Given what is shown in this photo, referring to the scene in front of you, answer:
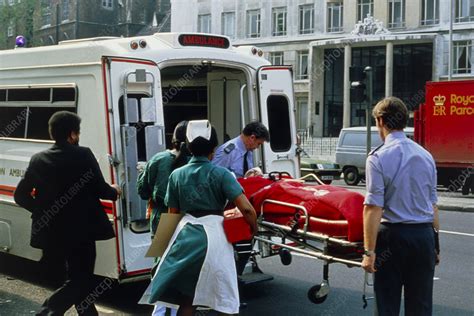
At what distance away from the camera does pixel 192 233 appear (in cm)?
477

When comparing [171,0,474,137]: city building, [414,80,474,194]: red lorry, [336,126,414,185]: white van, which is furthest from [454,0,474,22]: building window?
[414,80,474,194]: red lorry

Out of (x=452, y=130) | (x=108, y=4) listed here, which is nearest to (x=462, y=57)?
(x=452, y=130)

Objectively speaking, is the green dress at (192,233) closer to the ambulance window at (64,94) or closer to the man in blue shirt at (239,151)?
the man in blue shirt at (239,151)

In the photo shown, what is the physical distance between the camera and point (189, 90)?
9.79 meters

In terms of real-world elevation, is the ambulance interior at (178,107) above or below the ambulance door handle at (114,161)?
above

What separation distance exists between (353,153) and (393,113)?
61.8 feet

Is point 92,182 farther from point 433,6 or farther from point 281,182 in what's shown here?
point 433,6

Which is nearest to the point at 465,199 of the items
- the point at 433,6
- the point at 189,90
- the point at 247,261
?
the point at 189,90

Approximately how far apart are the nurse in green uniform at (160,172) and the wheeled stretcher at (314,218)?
2.14 feet

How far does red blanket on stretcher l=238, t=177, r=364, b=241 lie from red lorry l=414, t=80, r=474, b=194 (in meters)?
14.7

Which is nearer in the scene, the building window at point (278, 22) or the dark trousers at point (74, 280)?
the dark trousers at point (74, 280)

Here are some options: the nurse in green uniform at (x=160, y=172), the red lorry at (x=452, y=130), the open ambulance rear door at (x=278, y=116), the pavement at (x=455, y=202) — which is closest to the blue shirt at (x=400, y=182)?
the nurse in green uniform at (x=160, y=172)

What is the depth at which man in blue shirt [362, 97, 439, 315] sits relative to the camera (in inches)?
176

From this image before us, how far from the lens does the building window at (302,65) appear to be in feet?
150
